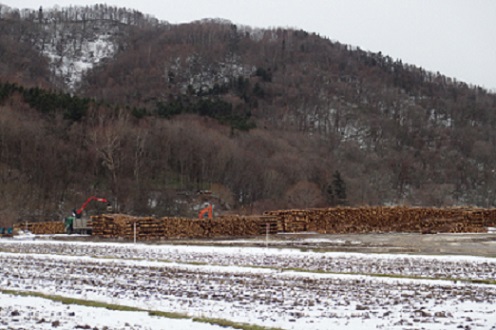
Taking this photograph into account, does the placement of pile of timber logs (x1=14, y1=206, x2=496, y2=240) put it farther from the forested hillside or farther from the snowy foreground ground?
the forested hillside

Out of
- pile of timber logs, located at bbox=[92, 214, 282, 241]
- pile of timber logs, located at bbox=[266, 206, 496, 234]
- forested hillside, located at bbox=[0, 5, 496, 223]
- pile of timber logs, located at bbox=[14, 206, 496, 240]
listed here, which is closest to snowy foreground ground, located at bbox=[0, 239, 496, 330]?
pile of timber logs, located at bbox=[266, 206, 496, 234]

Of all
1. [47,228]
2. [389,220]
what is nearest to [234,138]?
[47,228]

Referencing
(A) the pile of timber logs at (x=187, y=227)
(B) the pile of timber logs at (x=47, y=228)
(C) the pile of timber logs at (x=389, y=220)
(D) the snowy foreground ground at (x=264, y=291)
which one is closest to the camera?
(D) the snowy foreground ground at (x=264, y=291)

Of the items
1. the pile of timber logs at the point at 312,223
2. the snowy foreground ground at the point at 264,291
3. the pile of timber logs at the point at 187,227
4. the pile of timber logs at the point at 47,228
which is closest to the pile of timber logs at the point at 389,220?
the pile of timber logs at the point at 312,223

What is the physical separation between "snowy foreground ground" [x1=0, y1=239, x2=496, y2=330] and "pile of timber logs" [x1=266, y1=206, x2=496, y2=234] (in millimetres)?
14576

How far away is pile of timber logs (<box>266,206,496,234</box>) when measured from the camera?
120 ft

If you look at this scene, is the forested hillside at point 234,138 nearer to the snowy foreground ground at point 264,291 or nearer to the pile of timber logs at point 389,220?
the pile of timber logs at point 389,220

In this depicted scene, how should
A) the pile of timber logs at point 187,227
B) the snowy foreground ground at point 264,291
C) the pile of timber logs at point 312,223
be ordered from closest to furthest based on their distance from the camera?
the snowy foreground ground at point 264,291
the pile of timber logs at point 312,223
the pile of timber logs at point 187,227

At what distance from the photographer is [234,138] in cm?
10650

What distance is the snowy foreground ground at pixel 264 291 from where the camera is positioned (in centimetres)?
1022

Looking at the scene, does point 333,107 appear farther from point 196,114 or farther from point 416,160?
point 196,114

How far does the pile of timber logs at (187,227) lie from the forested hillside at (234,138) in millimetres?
24527

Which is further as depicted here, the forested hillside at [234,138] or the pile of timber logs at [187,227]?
the forested hillside at [234,138]

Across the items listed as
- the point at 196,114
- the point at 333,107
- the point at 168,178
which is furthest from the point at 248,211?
the point at 333,107
